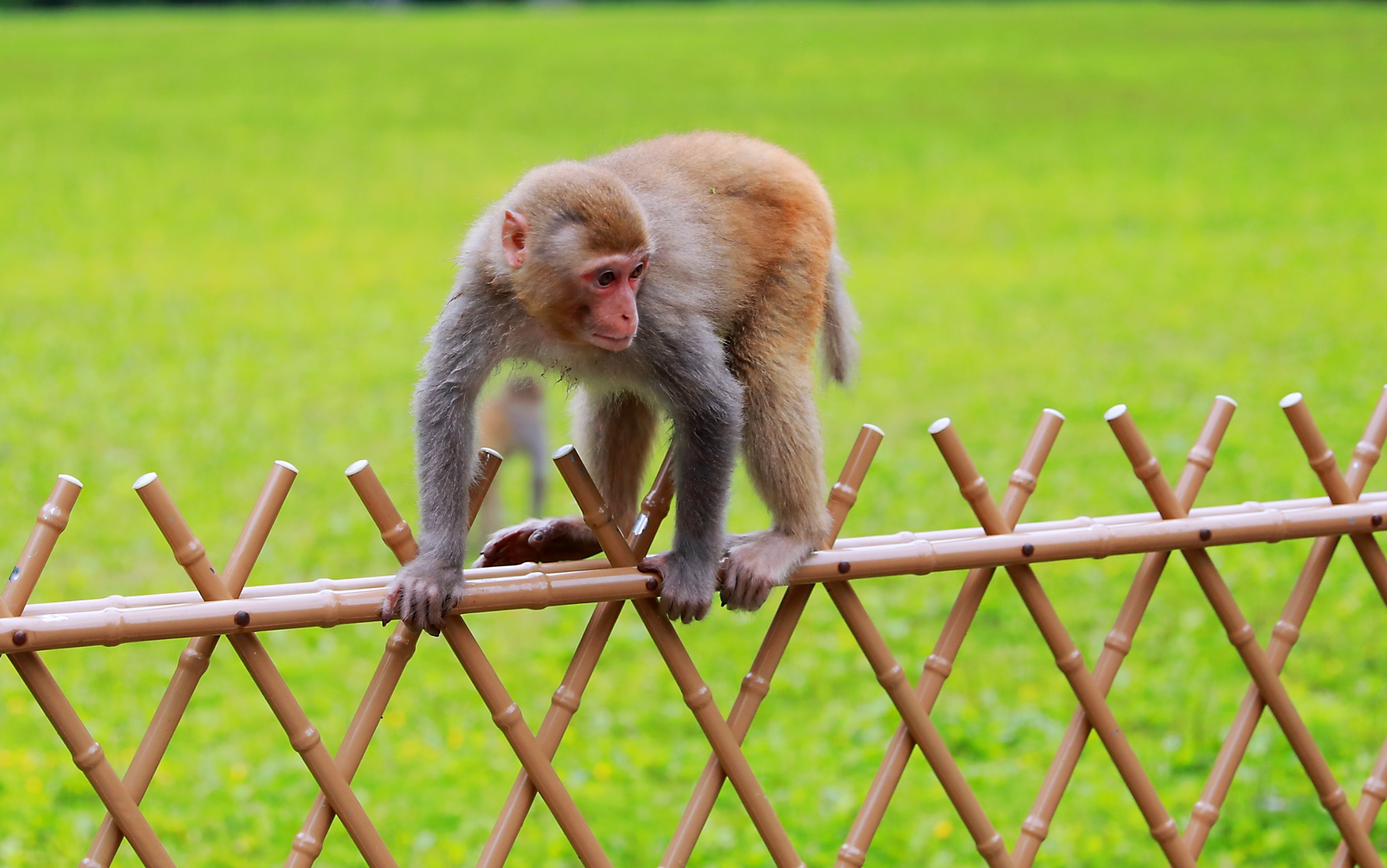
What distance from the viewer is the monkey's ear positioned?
270 centimetres

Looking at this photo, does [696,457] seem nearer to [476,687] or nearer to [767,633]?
[767,633]

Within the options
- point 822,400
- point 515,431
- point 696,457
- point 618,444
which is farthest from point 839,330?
point 515,431

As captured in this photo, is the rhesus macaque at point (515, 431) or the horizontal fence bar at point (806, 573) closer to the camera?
the horizontal fence bar at point (806, 573)

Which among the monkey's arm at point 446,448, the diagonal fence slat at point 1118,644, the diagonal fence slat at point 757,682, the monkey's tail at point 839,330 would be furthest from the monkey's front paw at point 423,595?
the diagonal fence slat at point 1118,644

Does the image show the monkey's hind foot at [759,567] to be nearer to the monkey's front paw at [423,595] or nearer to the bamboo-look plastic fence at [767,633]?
the bamboo-look plastic fence at [767,633]

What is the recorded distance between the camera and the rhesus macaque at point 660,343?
267 cm

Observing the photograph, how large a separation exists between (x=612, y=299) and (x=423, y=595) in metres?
0.67

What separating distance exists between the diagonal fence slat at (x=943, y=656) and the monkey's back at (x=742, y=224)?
0.56 metres

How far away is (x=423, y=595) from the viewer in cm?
262

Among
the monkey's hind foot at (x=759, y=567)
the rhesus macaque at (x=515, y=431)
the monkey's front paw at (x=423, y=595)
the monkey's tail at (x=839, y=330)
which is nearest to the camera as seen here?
the monkey's front paw at (x=423, y=595)

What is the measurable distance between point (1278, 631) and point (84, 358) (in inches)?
366

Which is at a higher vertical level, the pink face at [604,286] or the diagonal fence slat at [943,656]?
the pink face at [604,286]

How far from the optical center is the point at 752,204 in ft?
10.2

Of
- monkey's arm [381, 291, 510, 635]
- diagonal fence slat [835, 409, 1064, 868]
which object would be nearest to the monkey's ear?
monkey's arm [381, 291, 510, 635]
